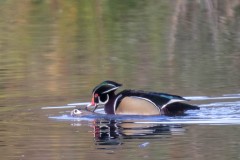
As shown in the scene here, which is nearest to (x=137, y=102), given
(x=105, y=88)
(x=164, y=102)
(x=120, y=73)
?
(x=164, y=102)

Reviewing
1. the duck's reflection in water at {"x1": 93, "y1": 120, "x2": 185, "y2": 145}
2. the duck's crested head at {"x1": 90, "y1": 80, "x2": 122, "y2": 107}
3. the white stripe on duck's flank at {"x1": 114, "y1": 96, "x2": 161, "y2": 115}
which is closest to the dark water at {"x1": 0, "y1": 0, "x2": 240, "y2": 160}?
the duck's reflection in water at {"x1": 93, "y1": 120, "x2": 185, "y2": 145}

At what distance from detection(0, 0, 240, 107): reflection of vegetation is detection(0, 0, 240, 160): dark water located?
18 mm

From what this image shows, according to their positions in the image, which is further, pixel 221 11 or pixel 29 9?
pixel 29 9

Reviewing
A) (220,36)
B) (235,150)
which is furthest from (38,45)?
(235,150)

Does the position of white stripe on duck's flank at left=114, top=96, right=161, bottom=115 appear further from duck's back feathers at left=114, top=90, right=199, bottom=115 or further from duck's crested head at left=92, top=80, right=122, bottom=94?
duck's crested head at left=92, top=80, right=122, bottom=94

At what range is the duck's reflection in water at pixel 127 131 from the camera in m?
10.0

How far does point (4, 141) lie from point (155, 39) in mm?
9000

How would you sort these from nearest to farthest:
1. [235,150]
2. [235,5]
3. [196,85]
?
[235,150] < [196,85] < [235,5]

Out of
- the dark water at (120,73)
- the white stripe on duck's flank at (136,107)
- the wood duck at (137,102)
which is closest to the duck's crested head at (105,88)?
the wood duck at (137,102)

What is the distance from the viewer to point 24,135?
10.3 metres

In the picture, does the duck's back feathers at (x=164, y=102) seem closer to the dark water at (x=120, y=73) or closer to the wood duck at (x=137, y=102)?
the wood duck at (x=137, y=102)

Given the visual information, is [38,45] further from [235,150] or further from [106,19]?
[235,150]

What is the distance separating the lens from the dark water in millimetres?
9680

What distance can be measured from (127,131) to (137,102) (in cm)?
113
